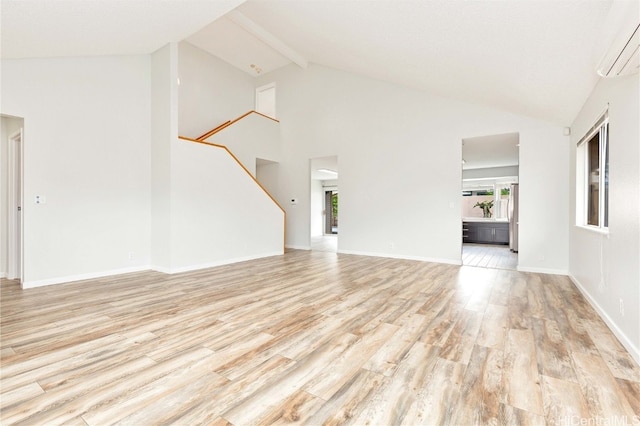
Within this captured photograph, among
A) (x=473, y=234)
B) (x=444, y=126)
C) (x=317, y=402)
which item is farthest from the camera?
(x=473, y=234)

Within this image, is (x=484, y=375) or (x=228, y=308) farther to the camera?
(x=228, y=308)

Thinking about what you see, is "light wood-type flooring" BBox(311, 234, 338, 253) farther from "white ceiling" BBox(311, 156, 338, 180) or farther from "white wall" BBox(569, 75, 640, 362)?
"white wall" BBox(569, 75, 640, 362)

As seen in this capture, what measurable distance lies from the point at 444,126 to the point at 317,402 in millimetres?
5654

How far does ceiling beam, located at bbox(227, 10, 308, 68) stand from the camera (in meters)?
5.92

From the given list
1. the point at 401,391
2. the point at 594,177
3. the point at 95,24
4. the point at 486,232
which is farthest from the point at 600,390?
the point at 486,232

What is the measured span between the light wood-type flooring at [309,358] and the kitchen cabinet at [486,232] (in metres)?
6.16

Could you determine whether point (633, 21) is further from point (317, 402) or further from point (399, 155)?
point (399, 155)

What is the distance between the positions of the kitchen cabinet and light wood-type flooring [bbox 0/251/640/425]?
6164 millimetres

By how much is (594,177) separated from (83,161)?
692 centimetres

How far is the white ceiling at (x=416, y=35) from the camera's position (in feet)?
8.20

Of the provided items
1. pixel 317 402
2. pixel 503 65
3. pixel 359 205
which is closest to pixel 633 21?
pixel 503 65

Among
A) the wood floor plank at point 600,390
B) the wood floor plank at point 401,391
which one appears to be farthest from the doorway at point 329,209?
the wood floor plank at point 600,390

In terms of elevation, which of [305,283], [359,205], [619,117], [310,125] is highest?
[310,125]

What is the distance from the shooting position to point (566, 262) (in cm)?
483
